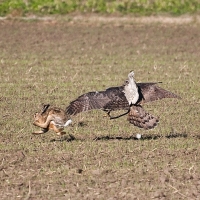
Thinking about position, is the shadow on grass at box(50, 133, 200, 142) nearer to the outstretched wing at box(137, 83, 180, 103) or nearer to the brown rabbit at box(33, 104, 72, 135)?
the brown rabbit at box(33, 104, 72, 135)

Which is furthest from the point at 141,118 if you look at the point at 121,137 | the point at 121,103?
the point at 121,137

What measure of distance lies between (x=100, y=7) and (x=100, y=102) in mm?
17262

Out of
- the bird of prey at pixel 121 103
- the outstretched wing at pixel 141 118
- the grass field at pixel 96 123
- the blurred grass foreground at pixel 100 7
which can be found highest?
the bird of prey at pixel 121 103

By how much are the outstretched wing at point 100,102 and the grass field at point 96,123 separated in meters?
0.46

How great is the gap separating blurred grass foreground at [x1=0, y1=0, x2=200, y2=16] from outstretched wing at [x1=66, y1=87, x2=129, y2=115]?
1665cm

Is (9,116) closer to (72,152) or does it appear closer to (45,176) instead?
(72,152)

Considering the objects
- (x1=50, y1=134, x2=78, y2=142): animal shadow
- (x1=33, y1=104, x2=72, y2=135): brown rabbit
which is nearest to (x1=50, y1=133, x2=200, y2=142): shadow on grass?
(x1=50, y1=134, x2=78, y2=142): animal shadow

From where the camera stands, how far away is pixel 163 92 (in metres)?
10.8

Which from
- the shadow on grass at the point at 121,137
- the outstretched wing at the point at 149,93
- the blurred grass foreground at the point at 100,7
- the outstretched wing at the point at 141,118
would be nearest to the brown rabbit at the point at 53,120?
the shadow on grass at the point at 121,137

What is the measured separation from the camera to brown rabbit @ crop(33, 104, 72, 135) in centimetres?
1032

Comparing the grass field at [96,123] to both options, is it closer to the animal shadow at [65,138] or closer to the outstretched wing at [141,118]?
the animal shadow at [65,138]

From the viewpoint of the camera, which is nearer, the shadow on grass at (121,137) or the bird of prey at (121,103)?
the bird of prey at (121,103)

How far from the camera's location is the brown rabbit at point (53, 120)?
33.9 feet

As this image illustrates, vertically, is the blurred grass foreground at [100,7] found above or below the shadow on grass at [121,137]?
below
